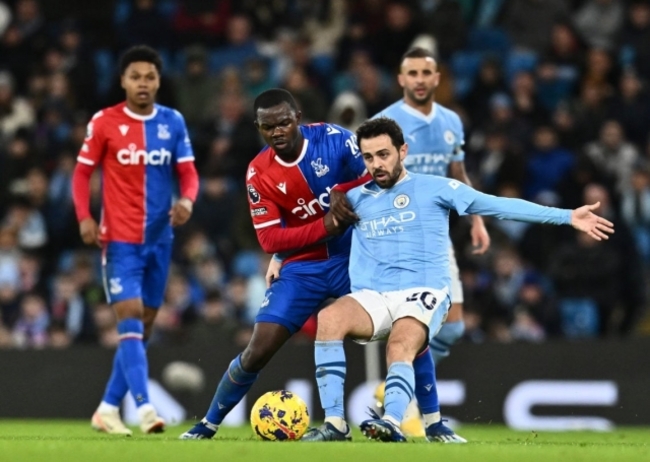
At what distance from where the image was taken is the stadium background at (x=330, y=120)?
46.1 feet

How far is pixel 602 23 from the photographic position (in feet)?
55.8

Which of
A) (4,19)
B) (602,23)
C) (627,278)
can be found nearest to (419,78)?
(627,278)

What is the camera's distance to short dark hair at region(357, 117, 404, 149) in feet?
27.0

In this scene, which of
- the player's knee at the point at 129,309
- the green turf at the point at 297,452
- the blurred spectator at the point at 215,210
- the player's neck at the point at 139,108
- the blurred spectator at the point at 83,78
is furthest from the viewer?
the blurred spectator at the point at 83,78

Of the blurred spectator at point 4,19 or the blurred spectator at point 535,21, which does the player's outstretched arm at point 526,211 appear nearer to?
the blurred spectator at point 535,21

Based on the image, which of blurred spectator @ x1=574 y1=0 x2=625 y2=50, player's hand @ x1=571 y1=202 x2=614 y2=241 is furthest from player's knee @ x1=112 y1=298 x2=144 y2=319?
blurred spectator @ x1=574 y1=0 x2=625 y2=50

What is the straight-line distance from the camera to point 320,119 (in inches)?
611

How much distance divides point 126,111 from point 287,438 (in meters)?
3.21

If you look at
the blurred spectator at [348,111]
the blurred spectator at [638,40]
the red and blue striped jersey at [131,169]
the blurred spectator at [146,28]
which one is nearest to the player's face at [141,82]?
the red and blue striped jersey at [131,169]

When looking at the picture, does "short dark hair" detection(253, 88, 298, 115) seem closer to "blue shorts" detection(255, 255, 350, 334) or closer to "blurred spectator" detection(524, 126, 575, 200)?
"blue shorts" detection(255, 255, 350, 334)

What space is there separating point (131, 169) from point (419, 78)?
220cm

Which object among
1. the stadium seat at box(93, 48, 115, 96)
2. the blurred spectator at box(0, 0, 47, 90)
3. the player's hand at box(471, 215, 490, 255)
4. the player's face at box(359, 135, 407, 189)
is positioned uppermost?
the blurred spectator at box(0, 0, 47, 90)

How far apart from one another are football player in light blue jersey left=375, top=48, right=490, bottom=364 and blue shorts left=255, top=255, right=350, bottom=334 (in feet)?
4.39

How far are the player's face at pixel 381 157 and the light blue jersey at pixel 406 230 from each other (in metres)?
0.12
